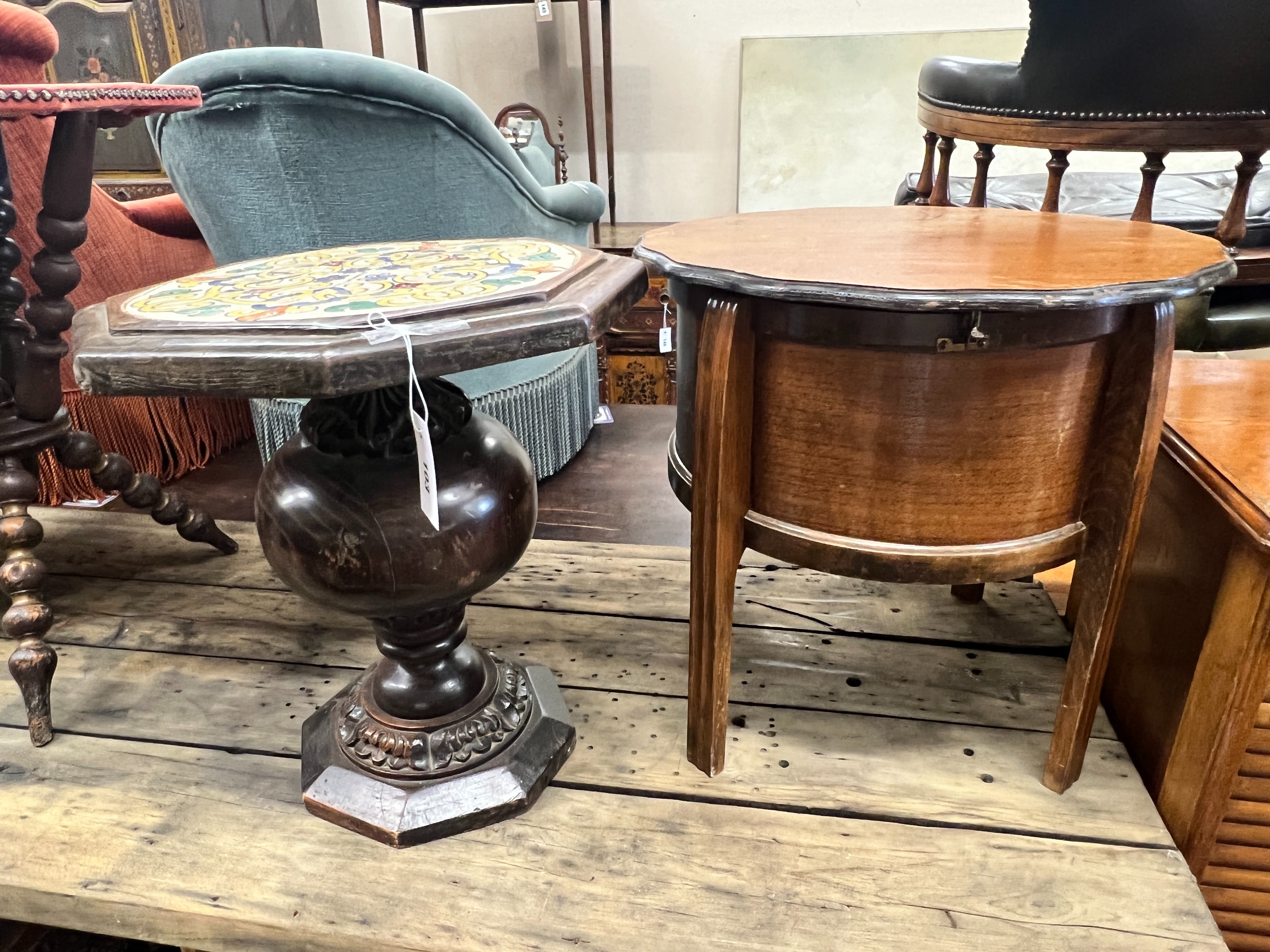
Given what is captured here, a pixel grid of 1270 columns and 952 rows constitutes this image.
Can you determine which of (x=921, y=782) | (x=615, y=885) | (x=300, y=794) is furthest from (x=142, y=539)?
(x=921, y=782)

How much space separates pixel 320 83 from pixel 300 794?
1114mm

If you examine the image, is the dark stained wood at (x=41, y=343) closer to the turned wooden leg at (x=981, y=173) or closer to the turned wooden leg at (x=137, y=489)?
the turned wooden leg at (x=137, y=489)

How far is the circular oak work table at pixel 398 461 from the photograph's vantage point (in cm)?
63

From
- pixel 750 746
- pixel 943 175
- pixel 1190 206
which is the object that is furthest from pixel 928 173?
pixel 750 746

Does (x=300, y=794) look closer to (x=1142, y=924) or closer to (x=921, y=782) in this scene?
(x=921, y=782)

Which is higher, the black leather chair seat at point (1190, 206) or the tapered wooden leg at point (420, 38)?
the tapered wooden leg at point (420, 38)

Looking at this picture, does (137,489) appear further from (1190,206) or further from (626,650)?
(1190,206)

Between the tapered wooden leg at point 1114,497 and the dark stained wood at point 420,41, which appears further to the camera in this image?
the dark stained wood at point 420,41

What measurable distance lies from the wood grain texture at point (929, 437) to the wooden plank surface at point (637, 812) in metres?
0.34

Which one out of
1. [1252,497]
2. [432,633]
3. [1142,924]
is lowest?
[1142,924]

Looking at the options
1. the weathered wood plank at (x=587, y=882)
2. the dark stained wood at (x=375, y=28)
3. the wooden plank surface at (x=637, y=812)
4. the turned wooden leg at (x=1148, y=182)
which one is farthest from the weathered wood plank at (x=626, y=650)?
the dark stained wood at (x=375, y=28)

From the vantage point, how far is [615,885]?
841 mm

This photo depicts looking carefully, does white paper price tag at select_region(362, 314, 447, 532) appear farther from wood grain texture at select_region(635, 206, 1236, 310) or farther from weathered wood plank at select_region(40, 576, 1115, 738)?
weathered wood plank at select_region(40, 576, 1115, 738)

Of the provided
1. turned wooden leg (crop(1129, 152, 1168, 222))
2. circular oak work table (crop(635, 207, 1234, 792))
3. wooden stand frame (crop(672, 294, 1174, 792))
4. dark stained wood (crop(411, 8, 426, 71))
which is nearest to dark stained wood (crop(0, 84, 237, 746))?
circular oak work table (crop(635, 207, 1234, 792))
